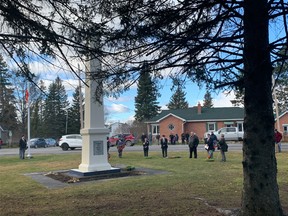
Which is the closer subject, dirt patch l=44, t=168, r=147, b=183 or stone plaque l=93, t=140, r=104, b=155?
dirt patch l=44, t=168, r=147, b=183

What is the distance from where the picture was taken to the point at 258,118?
18.9 feet

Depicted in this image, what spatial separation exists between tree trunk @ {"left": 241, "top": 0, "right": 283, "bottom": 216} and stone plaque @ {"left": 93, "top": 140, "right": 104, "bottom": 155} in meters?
10.3

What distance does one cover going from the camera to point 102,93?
670cm

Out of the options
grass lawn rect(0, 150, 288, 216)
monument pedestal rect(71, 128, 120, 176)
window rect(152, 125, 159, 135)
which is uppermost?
window rect(152, 125, 159, 135)

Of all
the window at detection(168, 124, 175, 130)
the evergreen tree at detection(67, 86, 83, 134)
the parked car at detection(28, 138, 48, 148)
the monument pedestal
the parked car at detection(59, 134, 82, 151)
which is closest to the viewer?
the monument pedestal

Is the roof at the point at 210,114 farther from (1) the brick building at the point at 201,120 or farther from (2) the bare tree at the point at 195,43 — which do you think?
(2) the bare tree at the point at 195,43

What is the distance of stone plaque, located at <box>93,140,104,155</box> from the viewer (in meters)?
15.5

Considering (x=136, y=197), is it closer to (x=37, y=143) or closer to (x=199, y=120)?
(x=199, y=120)

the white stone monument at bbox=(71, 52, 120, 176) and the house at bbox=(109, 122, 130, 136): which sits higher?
the house at bbox=(109, 122, 130, 136)

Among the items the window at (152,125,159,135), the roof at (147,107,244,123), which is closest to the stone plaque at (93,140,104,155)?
the roof at (147,107,244,123)

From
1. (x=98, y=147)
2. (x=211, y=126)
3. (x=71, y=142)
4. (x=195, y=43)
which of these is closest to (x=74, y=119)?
(x=211, y=126)

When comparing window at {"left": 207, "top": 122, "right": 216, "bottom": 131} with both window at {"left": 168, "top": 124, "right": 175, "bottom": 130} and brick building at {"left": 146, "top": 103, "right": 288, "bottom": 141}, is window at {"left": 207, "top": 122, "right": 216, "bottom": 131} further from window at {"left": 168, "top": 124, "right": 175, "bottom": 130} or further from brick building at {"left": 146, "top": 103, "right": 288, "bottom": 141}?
window at {"left": 168, "top": 124, "right": 175, "bottom": 130}

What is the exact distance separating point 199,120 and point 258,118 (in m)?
49.0

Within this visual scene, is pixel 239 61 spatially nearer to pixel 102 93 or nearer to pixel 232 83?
pixel 232 83
